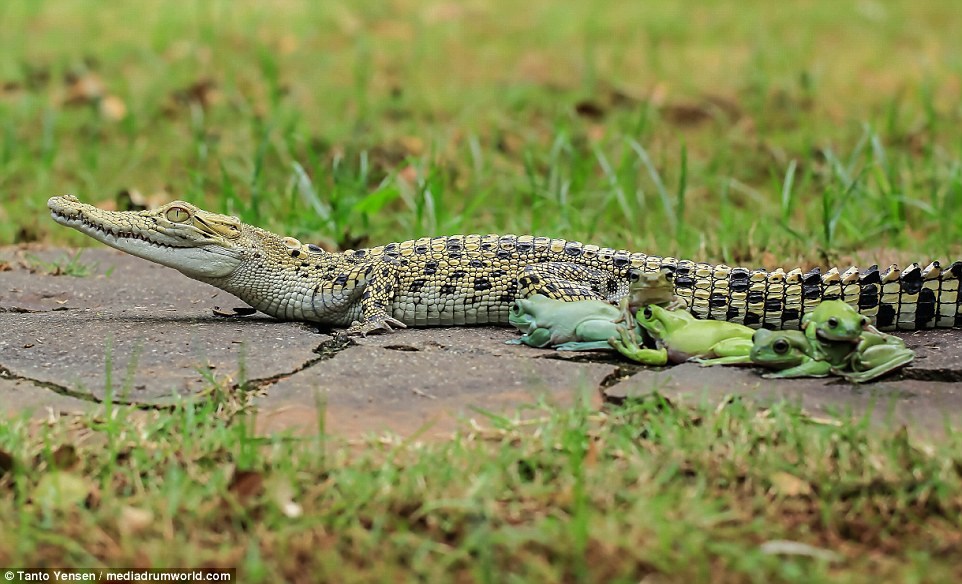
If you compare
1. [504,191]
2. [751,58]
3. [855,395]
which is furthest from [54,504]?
[751,58]

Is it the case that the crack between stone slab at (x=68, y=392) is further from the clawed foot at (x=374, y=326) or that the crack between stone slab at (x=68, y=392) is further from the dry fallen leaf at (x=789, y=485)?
the dry fallen leaf at (x=789, y=485)

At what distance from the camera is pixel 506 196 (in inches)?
309

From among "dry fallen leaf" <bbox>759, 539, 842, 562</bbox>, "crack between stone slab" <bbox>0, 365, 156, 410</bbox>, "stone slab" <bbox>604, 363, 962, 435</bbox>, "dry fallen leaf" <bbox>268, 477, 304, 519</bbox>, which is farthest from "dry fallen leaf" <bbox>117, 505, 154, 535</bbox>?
"dry fallen leaf" <bbox>759, 539, 842, 562</bbox>

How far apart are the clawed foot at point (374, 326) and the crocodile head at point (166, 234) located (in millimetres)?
596

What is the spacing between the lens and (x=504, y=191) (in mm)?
7852

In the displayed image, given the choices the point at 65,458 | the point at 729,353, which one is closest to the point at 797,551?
the point at 729,353

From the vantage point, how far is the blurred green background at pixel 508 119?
22.1 feet

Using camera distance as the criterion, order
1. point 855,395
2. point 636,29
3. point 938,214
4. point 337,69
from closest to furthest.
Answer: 1. point 855,395
2. point 938,214
3. point 337,69
4. point 636,29

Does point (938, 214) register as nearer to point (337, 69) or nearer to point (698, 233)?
point (698, 233)

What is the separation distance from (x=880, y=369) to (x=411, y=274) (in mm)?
1981

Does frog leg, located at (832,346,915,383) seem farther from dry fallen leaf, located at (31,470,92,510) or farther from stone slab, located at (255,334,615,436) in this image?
dry fallen leaf, located at (31,470,92,510)

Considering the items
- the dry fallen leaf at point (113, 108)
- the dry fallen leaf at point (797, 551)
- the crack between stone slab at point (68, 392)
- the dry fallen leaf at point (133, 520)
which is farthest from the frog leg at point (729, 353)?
the dry fallen leaf at point (113, 108)

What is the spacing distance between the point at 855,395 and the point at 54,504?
8.00ft

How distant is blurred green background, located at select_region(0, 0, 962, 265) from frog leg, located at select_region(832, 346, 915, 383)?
7.13 feet
